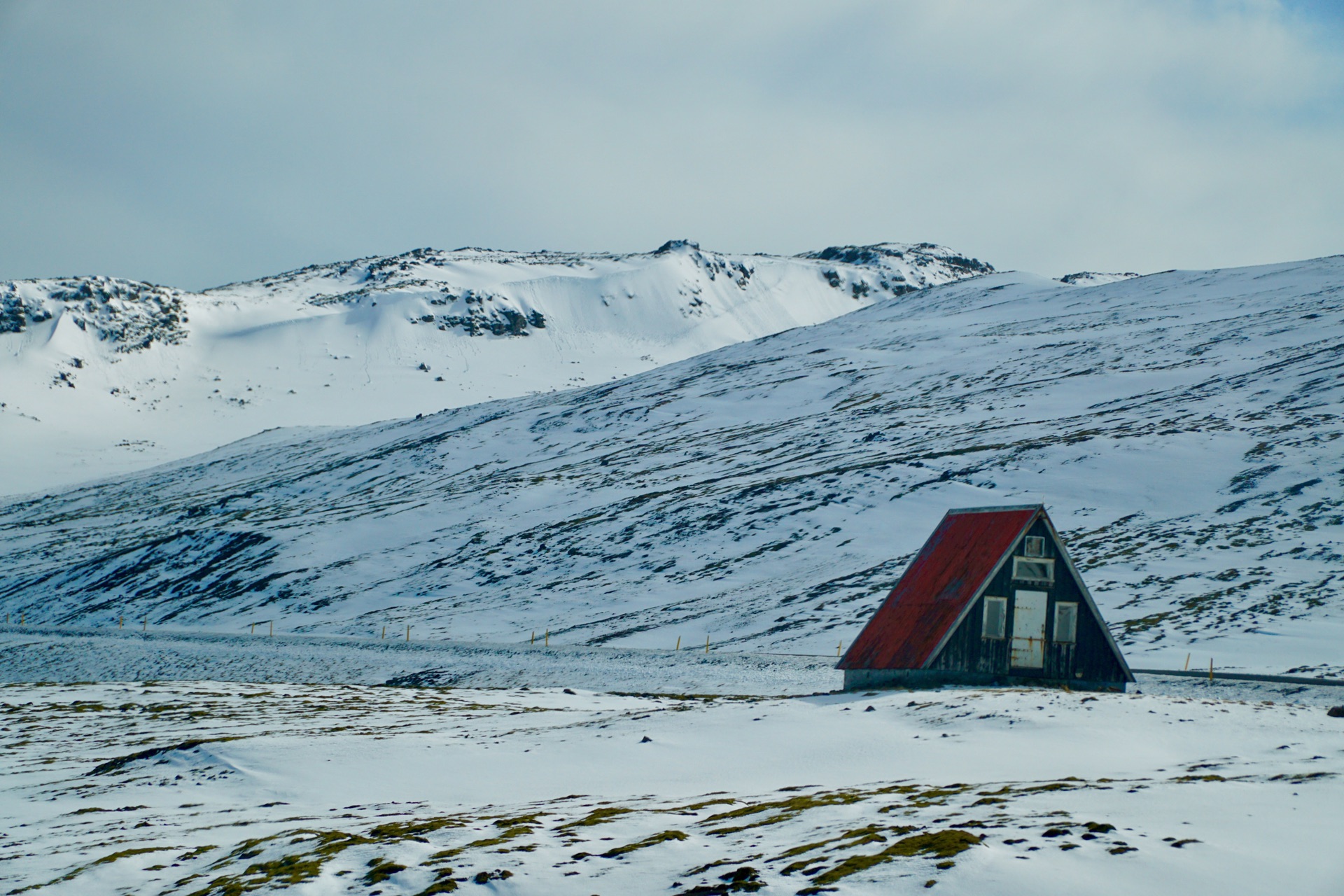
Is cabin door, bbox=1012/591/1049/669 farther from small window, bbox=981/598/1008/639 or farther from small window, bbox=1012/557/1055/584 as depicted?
small window, bbox=1012/557/1055/584

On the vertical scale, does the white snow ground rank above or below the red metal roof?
below

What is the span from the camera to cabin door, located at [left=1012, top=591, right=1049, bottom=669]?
3036 centimetres

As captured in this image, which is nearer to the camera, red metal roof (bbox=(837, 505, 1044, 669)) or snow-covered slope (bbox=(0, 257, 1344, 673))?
red metal roof (bbox=(837, 505, 1044, 669))

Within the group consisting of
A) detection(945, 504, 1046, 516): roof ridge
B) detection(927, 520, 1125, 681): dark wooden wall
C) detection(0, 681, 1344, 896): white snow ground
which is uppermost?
detection(945, 504, 1046, 516): roof ridge

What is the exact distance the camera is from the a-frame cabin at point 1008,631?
98.9 feet

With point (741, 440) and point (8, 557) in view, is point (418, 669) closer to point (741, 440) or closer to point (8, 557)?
point (741, 440)

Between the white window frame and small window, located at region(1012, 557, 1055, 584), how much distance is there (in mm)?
847

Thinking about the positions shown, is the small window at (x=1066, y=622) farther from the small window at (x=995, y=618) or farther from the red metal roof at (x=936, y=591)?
the red metal roof at (x=936, y=591)

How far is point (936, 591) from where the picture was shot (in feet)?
104

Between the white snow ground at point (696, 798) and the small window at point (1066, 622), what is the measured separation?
4402 millimetres

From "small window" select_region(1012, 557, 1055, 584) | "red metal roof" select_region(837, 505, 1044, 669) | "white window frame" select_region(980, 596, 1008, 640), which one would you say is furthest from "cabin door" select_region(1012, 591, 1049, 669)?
"red metal roof" select_region(837, 505, 1044, 669)

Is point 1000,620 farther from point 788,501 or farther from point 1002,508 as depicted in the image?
point 788,501

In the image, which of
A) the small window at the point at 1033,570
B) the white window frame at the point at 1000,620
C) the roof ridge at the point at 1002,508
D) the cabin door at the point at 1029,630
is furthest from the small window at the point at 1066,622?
the roof ridge at the point at 1002,508

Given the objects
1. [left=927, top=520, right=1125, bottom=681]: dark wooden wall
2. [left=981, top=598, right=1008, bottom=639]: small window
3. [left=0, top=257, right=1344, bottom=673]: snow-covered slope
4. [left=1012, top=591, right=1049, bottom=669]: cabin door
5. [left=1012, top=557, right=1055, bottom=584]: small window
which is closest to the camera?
[left=927, top=520, right=1125, bottom=681]: dark wooden wall
